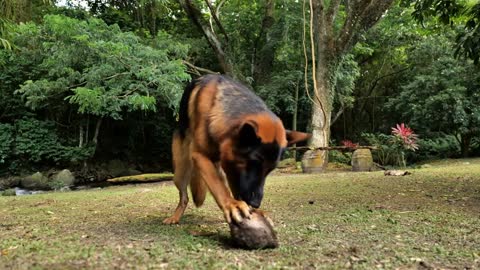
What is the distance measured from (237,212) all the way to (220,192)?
234mm

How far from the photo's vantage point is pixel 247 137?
310 cm

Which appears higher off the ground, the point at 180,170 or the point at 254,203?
the point at 180,170

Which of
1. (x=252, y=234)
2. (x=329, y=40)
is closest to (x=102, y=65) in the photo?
(x=329, y=40)

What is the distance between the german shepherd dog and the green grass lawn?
395 millimetres

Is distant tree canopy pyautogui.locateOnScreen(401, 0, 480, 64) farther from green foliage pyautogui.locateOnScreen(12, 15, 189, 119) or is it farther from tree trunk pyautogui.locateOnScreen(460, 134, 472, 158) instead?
tree trunk pyautogui.locateOnScreen(460, 134, 472, 158)

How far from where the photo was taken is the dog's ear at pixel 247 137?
3.06 m

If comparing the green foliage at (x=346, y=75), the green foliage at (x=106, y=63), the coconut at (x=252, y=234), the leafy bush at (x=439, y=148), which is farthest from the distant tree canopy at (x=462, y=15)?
the leafy bush at (x=439, y=148)

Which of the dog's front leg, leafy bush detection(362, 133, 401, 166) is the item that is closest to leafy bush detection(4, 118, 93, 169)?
leafy bush detection(362, 133, 401, 166)

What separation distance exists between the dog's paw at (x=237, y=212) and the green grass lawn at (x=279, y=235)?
0.73 feet

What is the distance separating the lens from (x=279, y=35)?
680 inches

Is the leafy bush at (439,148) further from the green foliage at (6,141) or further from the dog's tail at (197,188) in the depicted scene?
the green foliage at (6,141)

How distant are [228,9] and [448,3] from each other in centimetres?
1269

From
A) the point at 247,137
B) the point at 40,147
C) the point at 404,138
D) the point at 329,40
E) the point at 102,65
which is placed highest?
the point at 329,40

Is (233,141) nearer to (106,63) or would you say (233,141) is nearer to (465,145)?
(106,63)
